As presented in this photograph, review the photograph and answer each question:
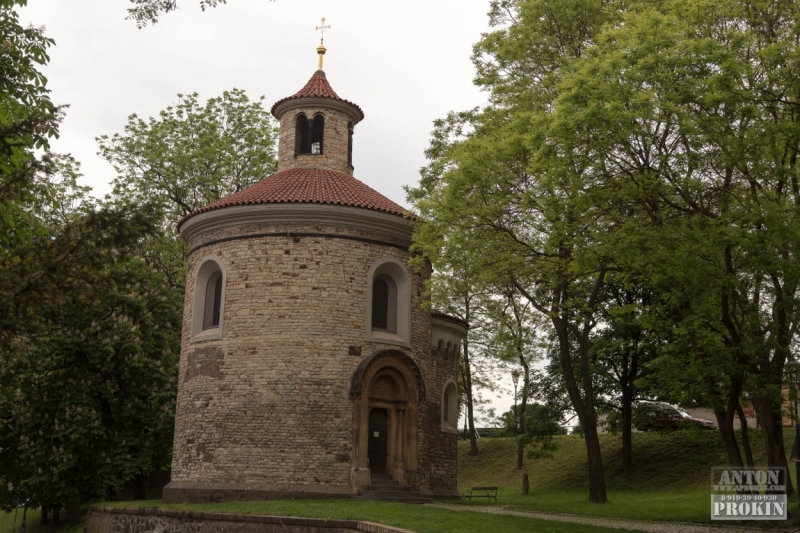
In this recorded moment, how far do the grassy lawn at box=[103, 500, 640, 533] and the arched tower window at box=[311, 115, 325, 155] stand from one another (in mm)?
11355

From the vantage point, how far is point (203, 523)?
16.7 meters

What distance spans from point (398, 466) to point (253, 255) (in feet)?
22.0

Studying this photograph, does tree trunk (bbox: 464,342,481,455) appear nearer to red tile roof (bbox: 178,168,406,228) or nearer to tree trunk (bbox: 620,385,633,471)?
tree trunk (bbox: 620,385,633,471)

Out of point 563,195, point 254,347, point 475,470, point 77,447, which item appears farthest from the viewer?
point 475,470

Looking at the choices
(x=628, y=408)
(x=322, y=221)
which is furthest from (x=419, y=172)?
(x=628, y=408)

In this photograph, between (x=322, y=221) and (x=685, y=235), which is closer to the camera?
(x=685, y=235)

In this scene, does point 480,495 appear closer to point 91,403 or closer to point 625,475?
point 625,475

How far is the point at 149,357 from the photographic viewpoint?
25.4 meters

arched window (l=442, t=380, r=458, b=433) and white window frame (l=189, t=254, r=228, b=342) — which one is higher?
white window frame (l=189, t=254, r=228, b=342)

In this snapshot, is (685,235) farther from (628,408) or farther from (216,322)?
(628,408)

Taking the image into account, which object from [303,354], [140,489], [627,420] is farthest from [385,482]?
[627,420]

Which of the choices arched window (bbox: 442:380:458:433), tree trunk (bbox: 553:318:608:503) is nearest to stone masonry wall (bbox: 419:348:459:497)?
arched window (bbox: 442:380:458:433)

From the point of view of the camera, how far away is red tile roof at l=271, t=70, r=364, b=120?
2494 cm

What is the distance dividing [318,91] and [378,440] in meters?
11.0
